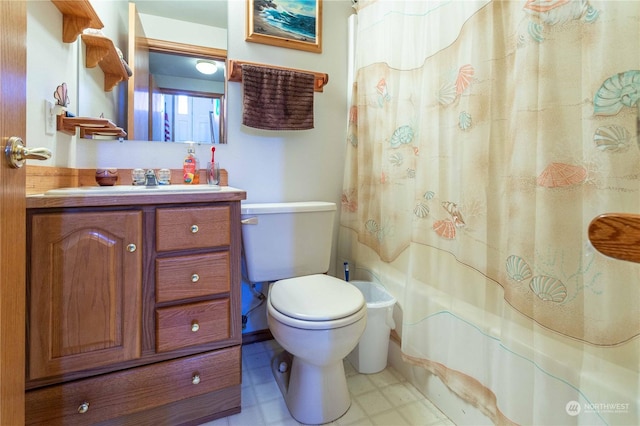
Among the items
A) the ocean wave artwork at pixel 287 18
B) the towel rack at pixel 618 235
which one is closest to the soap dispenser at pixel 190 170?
the ocean wave artwork at pixel 287 18

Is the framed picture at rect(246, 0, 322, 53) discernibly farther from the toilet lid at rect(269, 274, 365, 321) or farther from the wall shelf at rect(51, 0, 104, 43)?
the toilet lid at rect(269, 274, 365, 321)

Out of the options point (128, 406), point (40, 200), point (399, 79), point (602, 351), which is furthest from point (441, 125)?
point (128, 406)

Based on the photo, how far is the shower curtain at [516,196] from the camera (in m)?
0.74

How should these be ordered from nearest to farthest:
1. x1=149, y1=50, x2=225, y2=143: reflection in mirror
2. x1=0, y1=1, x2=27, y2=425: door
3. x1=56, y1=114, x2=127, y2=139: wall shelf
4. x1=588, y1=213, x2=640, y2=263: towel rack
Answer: x1=588, y1=213, x2=640, y2=263: towel rack < x1=0, y1=1, x2=27, y2=425: door < x1=56, y1=114, x2=127, y2=139: wall shelf < x1=149, y1=50, x2=225, y2=143: reflection in mirror

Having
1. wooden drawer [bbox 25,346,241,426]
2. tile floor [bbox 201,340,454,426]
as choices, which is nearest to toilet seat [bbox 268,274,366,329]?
wooden drawer [bbox 25,346,241,426]

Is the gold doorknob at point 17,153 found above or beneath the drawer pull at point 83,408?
above

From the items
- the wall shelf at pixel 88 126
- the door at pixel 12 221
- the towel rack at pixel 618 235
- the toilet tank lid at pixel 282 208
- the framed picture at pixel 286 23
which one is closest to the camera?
the towel rack at pixel 618 235

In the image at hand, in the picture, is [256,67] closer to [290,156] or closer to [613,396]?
[290,156]

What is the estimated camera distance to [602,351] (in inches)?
30.3

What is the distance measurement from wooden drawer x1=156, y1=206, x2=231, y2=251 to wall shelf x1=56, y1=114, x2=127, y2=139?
0.49 m

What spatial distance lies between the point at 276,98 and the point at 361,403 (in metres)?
1.51

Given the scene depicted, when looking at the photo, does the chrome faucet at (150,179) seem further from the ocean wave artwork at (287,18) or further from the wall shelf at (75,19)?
the ocean wave artwork at (287,18)

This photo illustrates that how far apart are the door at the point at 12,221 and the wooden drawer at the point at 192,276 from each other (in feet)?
1.33

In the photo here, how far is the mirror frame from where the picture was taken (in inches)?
61.1
